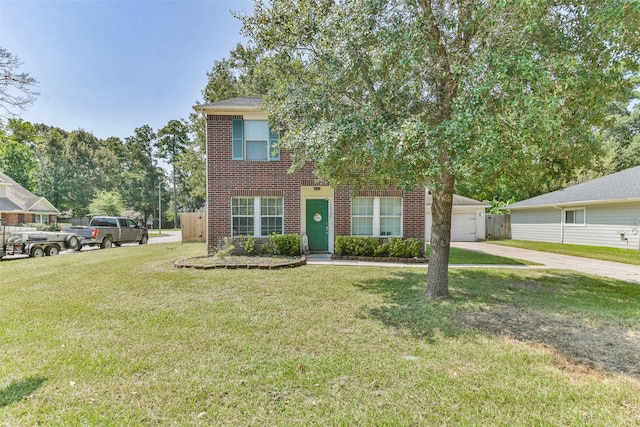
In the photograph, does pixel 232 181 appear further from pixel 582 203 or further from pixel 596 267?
pixel 582 203

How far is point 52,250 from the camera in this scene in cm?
1308

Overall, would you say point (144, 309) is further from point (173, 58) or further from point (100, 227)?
point (100, 227)

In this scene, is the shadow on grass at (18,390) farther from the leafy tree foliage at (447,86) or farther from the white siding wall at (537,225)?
the white siding wall at (537,225)

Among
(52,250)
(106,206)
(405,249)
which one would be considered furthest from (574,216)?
(106,206)

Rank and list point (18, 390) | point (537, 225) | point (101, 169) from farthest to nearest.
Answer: point (101, 169) → point (537, 225) → point (18, 390)

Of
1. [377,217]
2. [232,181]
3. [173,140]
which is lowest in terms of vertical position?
[377,217]

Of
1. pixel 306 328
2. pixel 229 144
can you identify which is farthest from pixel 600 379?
pixel 229 144

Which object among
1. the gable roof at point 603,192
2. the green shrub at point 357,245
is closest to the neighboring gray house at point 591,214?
the gable roof at point 603,192

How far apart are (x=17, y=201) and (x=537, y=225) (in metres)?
40.1

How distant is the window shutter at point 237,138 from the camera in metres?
10.9

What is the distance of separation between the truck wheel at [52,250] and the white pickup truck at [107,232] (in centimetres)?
161

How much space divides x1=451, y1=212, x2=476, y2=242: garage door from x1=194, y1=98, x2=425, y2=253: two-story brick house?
10.5 metres

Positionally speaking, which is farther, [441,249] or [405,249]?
[405,249]

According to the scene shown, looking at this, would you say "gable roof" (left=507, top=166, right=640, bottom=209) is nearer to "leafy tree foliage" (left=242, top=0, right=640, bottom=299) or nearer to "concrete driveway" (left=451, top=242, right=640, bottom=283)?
"concrete driveway" (left=451, top=242, right=640, bottom=283)
